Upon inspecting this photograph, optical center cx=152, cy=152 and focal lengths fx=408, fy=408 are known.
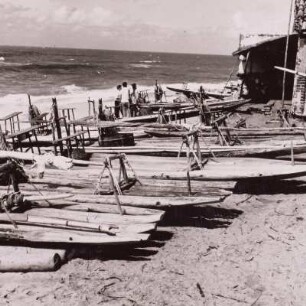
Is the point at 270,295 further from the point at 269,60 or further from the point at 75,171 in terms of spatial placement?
the point at 269,60

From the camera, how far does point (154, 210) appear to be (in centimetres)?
810

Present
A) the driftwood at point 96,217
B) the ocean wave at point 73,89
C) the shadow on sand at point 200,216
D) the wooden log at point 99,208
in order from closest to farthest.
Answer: the driftwood at point 96,217, the wooden log at point 99,208, the shadow on sand at point 200,216, the ocean wave at point 73,89

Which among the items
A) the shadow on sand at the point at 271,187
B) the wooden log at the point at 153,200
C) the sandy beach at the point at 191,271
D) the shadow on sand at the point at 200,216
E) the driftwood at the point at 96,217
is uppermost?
the wooden log at the point at 153,200

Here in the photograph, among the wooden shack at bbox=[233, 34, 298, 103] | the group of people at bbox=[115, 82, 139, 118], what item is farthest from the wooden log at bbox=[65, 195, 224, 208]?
the wooden shack at bbox=[233, 34, 298, 103]

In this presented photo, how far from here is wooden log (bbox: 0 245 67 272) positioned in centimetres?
707

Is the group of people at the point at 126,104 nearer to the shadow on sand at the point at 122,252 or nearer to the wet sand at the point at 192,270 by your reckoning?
the wet sand at the point at 192,270

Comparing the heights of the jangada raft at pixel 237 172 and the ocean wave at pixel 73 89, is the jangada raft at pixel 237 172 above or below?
above

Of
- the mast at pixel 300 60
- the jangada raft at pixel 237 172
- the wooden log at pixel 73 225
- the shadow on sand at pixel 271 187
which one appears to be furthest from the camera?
the mast at pixel 300 60

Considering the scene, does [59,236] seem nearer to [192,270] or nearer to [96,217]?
[96,217]

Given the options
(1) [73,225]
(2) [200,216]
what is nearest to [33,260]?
(1) [73,225]

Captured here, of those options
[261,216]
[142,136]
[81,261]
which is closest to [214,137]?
[142,136]

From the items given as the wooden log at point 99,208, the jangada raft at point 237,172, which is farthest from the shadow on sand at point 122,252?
the jangada raft at point 237,172

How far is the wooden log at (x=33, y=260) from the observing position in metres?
7.07

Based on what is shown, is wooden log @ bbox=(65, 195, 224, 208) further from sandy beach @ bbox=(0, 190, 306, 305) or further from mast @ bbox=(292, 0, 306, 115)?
mast @ bbox=(292, 0, 306, 115)
